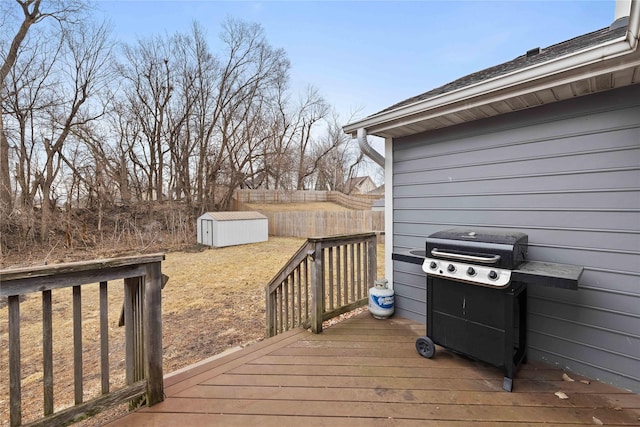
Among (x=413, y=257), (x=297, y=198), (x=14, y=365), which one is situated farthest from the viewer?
(x=297, y=198)

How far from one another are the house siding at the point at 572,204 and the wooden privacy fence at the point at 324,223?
986 cm

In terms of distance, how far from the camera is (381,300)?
3.12 metres

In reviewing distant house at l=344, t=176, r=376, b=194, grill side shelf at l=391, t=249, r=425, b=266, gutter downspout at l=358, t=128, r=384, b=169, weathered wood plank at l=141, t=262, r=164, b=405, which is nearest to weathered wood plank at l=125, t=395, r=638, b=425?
weathered wood plank at l=141, t=262, r=164, b=405

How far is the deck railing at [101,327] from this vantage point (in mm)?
1342

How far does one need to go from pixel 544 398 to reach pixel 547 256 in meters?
0.98

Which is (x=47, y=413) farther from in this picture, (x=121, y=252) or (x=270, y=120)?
(x=270, y=120)

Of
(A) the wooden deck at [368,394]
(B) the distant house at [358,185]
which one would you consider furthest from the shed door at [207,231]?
(B) the distant house at [358,185]

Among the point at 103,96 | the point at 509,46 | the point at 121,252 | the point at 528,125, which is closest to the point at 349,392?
the point at 528,125

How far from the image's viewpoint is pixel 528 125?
2322 mm

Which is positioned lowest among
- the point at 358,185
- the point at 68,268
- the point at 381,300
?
the point at 381,300

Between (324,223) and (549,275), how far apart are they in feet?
40.8

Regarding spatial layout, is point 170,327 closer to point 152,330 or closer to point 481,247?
point 152,330

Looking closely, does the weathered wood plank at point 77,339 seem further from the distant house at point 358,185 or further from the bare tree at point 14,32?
the distant house at point 358,185

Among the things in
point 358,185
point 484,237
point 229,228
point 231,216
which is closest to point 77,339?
point 484,237
